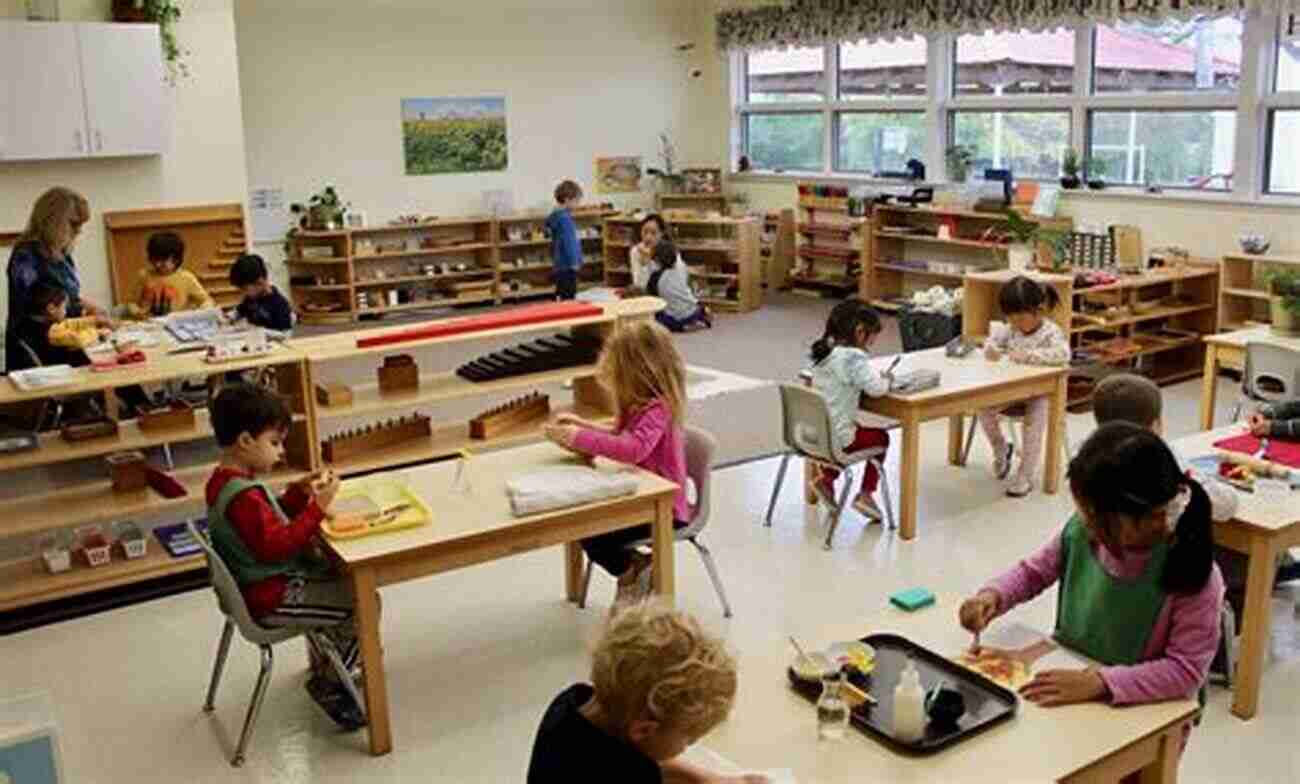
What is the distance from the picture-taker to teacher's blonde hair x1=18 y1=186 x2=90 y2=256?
5.75 metres

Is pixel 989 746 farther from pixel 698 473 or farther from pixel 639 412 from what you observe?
pixel 698 473

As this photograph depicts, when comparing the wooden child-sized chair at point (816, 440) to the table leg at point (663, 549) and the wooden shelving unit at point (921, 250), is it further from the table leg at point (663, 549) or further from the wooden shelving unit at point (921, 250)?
the wooden shelving unit at point (921, 250)

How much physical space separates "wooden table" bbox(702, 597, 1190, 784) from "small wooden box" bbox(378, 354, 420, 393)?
3693 millimetres

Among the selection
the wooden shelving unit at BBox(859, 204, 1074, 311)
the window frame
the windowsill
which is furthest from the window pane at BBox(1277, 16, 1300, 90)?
the wooden shelving unit at BBox(859, 204, 1074, 311)

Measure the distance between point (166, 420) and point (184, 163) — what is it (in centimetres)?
410

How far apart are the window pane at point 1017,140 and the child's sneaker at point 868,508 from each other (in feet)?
17.0

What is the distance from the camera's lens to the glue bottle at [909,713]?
83.7 inches

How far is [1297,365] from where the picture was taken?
5312 millimetres

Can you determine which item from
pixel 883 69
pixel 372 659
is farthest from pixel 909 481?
pixel 883 69

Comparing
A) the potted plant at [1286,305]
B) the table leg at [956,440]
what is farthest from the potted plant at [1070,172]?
the table leg at [956,440]

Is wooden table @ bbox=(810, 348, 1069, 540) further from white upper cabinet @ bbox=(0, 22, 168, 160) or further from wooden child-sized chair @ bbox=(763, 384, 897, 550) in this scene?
white upper cabinet @ bbox=(0, 22, 168, 160)

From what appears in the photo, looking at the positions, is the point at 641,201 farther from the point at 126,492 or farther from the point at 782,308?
the point at 126,492

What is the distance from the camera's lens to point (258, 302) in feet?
20.1

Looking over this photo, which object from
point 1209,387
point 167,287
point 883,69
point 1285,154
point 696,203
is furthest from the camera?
point 696,203
